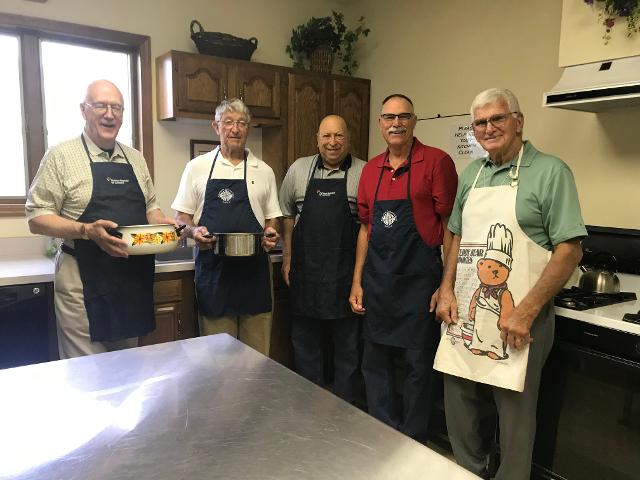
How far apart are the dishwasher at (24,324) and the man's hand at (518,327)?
175cm

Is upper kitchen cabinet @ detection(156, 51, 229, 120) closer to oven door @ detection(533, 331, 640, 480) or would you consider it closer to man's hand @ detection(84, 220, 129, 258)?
man's hand @ detection(84, 220, 129, 258)

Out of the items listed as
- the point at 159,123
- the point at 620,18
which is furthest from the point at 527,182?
the point at 159,123

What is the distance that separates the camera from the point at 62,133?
277 cm

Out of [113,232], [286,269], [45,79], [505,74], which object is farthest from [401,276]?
[45,79]

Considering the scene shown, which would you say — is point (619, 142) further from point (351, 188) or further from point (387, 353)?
point (387, 353)

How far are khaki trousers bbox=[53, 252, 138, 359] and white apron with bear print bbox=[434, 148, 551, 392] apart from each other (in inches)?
50.4

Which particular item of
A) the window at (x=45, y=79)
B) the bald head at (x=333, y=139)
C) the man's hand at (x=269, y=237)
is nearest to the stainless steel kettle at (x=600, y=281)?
the bald head at (x=333, y=139)

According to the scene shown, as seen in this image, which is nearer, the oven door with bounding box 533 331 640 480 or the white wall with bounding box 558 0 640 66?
the oven door with bounding box 533 331 640 480

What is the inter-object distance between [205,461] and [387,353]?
1.51 meters

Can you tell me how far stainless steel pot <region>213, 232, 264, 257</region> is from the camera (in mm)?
1983

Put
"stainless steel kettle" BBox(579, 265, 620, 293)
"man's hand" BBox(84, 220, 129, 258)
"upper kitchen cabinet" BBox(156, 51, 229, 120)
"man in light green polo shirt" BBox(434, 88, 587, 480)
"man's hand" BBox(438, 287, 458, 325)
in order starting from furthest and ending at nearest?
"upper kitchen cabinet" BBox(156, 51, 229, 120) < "stainless steel kettle" BBox(579, 265, 620, 293) < "man's hand" BBox(438, 287, 458, 325) < "man's hand" BBox(84, 220, 129, 258) < "man in light green polo shirt" BBox(434, 88, 587, 480)

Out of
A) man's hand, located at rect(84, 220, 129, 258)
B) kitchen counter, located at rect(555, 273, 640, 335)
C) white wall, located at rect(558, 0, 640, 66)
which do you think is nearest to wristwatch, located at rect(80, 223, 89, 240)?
man's hand, located at rect(84, 220, 129, 258)

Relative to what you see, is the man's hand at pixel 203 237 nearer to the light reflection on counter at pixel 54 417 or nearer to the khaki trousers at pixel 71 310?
the khaki trousers at pixel 71 310

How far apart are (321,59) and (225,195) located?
1531 mm
